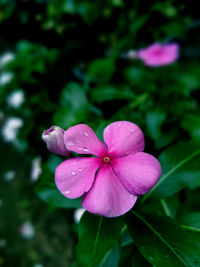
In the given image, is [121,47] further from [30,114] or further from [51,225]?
[51,225]

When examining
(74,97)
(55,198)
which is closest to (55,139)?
(55,198)

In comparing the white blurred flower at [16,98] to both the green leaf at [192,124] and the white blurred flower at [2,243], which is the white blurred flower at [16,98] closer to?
the white blurred flower at [2,243]

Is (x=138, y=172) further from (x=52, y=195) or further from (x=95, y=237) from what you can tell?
(x=52, y=195)

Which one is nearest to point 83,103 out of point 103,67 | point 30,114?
point 103,67

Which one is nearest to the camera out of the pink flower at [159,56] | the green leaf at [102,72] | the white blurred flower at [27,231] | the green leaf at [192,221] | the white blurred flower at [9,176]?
the green leaf at [192,221]

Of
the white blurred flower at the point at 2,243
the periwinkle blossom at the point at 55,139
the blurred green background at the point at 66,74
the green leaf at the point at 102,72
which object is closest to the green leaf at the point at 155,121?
the blurred green background at the point at 66,74

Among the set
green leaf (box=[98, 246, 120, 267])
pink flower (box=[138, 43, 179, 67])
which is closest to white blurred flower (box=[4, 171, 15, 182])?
pink flower (box=[138, 43, 179, 67])
